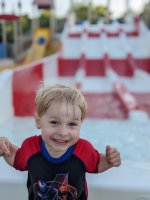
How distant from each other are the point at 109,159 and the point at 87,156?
58 millimetres

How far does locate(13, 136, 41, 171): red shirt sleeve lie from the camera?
36.4 inches

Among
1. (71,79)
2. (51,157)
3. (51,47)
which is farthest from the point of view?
(51,47)

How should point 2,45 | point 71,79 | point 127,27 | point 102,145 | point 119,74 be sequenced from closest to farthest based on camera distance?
point 102,145 → point 71,79 → point 119,74 → point 127,27 → point 2,45

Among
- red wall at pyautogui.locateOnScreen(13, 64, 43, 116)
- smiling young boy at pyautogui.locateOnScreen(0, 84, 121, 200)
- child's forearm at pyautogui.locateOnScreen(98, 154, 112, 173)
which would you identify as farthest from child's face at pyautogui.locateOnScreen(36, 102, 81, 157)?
red wall at pyautogui.locateOnScreen(13, 64, 43, 116)

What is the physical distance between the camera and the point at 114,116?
94.8 inches

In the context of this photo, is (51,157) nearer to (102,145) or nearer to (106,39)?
(102,145)

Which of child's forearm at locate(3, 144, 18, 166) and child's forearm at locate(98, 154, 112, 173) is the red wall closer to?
child's forearm at locate(3, 144, 18, 166)

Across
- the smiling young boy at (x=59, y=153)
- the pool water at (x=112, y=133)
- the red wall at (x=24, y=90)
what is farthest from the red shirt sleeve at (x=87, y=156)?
the red wall at (x=24, y=90)

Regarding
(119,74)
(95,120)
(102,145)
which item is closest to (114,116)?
(95,120)

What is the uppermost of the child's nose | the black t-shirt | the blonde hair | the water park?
the blonde hair

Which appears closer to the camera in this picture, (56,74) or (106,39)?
(56,74)

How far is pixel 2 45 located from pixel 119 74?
4.94 m

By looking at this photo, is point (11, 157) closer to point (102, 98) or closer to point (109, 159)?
point (109, 159)

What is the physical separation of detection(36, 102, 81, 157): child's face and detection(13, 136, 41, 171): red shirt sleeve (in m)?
0.06
